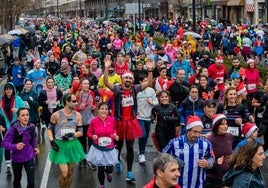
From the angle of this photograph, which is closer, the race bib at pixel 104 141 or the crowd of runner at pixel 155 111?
the crowd of runner at pixel 155 111

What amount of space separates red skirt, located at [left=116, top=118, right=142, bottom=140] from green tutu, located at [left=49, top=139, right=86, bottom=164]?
123 centimetres

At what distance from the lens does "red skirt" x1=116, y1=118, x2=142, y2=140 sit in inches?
389

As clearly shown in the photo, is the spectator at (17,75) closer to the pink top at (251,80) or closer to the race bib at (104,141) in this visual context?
the pink top at (251,80)

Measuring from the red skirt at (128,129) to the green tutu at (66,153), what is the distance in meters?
1.23

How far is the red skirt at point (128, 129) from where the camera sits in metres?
9.88

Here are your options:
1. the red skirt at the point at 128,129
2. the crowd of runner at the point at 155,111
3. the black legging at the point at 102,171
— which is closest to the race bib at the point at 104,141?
the crowd of runner at the point at 155,111

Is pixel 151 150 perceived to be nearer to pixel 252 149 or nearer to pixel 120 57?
pixel 120 57

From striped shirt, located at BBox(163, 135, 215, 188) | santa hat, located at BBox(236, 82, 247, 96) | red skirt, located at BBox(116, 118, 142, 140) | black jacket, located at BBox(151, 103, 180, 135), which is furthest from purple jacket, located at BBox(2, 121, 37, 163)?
santa hat, located at BBox(236, 82, 247, 96)

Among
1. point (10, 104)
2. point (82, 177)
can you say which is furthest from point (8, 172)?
point (82, 177)

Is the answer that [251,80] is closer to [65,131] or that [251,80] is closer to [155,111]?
[155,111]

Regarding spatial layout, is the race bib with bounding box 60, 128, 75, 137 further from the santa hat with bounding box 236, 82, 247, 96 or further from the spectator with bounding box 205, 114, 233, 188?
the santa hat with bounding box 236, 82, 247, 96

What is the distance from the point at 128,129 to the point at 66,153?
1500 mm

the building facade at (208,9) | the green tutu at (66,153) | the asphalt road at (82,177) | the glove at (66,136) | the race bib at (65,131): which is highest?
the building facade at (208,9)

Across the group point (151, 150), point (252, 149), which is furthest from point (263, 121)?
point (252, 149)
